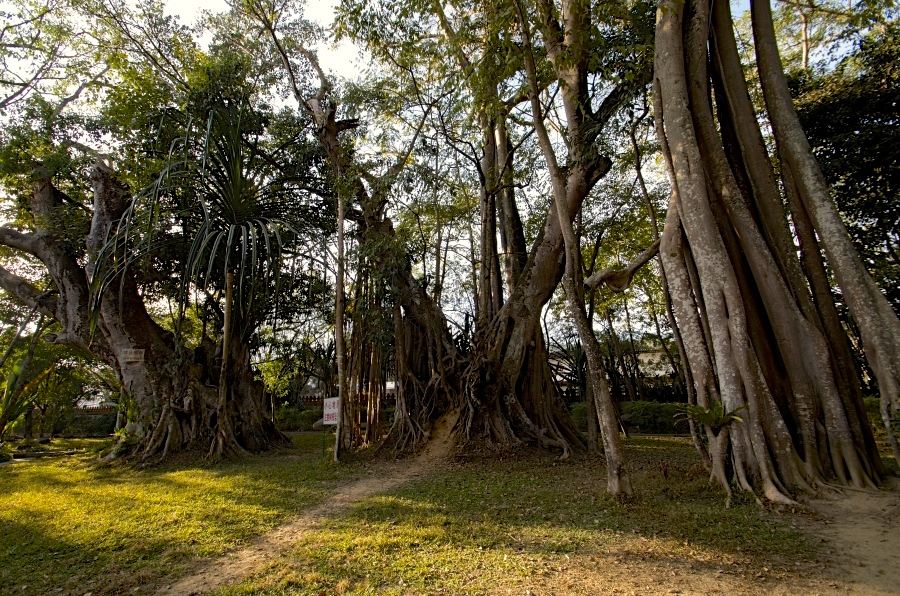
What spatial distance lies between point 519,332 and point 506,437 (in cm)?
175

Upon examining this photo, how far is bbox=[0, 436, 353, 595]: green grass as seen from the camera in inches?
129

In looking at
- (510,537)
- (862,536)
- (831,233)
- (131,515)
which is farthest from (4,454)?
(831,233)

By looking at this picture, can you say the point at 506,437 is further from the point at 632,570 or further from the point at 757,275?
the point at 632,570

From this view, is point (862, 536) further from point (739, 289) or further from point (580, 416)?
point (580, 416)

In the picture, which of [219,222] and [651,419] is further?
[651,419]

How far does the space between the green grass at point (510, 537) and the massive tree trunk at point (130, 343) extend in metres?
5.27

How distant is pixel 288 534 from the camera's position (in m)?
3.99

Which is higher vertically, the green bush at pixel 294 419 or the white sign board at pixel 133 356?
the white sign board at pixel 133 356

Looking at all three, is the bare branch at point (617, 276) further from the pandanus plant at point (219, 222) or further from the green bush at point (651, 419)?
the green bush at point (651, 419)

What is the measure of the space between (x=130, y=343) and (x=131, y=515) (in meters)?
5.41

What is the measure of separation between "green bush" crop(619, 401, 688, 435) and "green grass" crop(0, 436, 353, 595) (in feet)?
29.1

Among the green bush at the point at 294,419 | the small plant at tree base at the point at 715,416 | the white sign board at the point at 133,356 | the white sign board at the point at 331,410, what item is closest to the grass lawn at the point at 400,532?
the small plant at tree base at the point at 715,416

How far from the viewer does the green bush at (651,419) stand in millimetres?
12500

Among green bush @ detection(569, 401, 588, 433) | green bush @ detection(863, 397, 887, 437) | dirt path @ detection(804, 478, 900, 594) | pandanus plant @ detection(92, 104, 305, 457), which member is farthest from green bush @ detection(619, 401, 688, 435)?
pandanus plant @ detection(92, 104, 305, 457)
